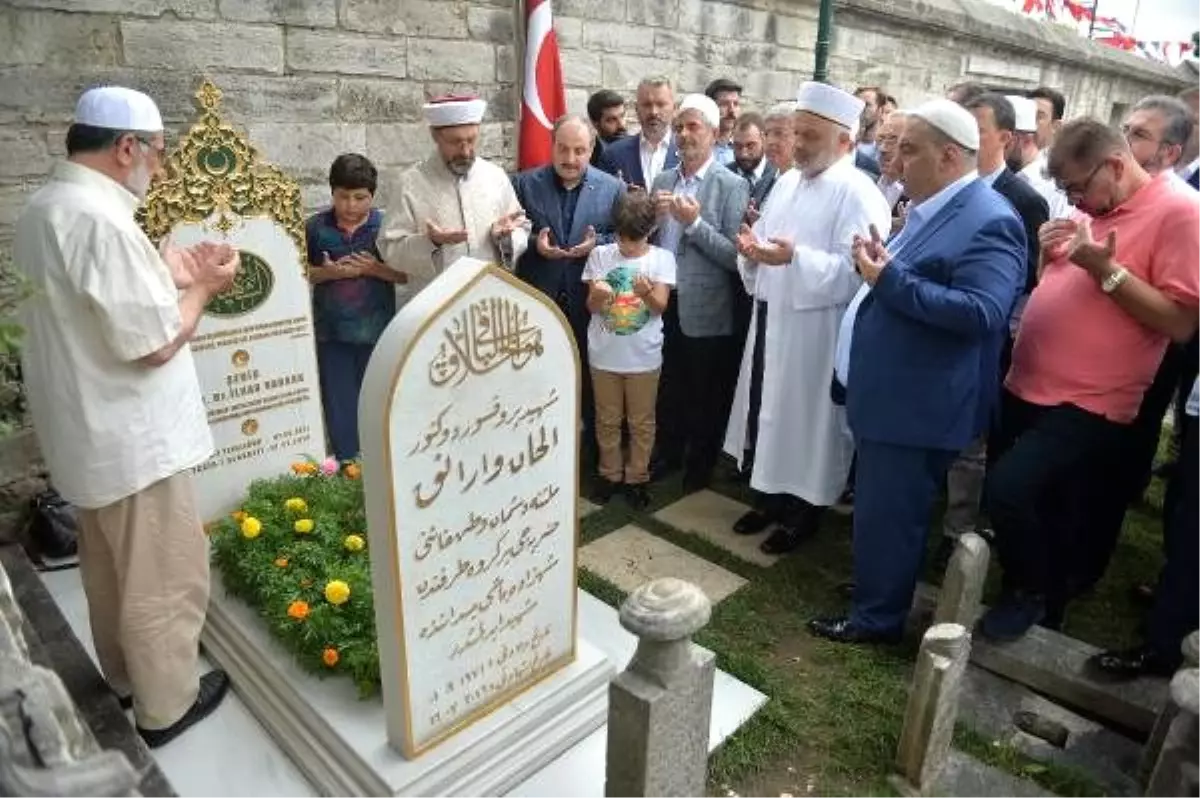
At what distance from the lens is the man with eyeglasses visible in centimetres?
216

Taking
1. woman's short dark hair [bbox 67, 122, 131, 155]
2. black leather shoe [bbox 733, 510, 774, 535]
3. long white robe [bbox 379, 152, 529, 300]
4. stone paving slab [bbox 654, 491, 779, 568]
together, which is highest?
woman's short dark hair [bbox 67, 122, 131, 155]

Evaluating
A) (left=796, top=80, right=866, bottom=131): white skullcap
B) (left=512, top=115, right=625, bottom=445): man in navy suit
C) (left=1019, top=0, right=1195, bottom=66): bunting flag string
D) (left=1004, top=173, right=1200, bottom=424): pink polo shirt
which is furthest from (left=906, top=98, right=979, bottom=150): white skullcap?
(left=1019, top=0, right=1195, bottom=66): bunting flag string

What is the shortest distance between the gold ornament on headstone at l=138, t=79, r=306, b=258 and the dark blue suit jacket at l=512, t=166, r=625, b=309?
1.33 meters

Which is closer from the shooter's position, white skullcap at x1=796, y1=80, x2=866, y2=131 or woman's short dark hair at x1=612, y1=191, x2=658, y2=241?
white skullcap at x1=796, y1=80, x2=866, y2=131

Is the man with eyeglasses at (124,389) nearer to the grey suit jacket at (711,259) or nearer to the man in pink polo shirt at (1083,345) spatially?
the grey suit jacket at (711,259)

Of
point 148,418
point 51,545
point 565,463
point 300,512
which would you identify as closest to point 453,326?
point 565,463

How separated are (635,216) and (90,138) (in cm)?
242

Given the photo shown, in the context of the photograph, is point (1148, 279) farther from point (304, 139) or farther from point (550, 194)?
point (304, 139)

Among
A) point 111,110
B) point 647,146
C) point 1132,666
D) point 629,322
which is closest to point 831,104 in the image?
point 629,322

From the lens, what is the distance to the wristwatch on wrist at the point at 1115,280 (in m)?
2.63

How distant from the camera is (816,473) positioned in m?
3.87

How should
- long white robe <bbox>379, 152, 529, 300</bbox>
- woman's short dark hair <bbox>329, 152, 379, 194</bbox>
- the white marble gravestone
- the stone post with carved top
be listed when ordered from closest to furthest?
the stone post with carved top, the white marble gravestone, woman's short dark hair <bbox>329, 152, 379, 194</bbox>, long white robe <bbox>379, 152, 529, 300</bbox>

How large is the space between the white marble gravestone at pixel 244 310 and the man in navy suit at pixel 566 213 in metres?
1.29

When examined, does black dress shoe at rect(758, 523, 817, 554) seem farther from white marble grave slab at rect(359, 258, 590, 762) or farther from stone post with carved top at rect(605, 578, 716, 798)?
stone post with carved top at rect(605, 578, 716, 798)
